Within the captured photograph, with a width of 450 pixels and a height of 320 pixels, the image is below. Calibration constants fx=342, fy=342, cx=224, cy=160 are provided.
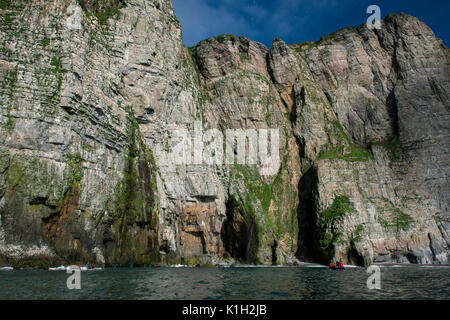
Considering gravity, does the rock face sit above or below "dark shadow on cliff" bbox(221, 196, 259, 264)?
above

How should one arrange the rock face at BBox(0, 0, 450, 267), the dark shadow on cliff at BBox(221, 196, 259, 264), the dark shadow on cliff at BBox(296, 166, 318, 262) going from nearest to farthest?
1. the rock face at BBox(0, 0, 450, 267)
2. the dark shadow on cliff at BBox(221, 196, 259, 264)
3. the dark shadow on cliff at BBox(296, 166, 318, 262)

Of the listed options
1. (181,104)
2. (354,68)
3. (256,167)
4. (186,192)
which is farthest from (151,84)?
(354,68)

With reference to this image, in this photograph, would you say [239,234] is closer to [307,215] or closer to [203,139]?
[203,139]

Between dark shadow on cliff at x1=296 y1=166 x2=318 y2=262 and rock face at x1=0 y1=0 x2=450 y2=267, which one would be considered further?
dark shadow on cliff at x1=296 y1=166 x2=318 y2=262

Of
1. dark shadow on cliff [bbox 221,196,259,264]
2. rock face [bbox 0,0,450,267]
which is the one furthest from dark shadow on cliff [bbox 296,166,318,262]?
dark shadow on cliff [bbox 221,196,259,264]

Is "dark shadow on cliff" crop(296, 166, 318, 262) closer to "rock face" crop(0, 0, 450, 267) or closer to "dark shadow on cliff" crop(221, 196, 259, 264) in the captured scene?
"rock face" crop(0, 0, 450, 267)

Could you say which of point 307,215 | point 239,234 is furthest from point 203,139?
point 307,215

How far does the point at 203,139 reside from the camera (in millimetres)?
61562

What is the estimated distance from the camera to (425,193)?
66.4 m

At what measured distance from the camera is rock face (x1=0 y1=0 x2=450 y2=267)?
122 feet

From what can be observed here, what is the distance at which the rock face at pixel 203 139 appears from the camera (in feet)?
122

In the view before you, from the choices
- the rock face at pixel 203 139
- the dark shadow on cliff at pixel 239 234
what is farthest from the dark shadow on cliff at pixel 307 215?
the dark shadow on cliff at pixel 239 234

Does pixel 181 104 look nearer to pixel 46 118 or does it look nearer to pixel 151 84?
pixel 151 84

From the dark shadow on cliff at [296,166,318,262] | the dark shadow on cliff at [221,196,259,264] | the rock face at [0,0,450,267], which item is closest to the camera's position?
the rock face at [0,0,450,267]
